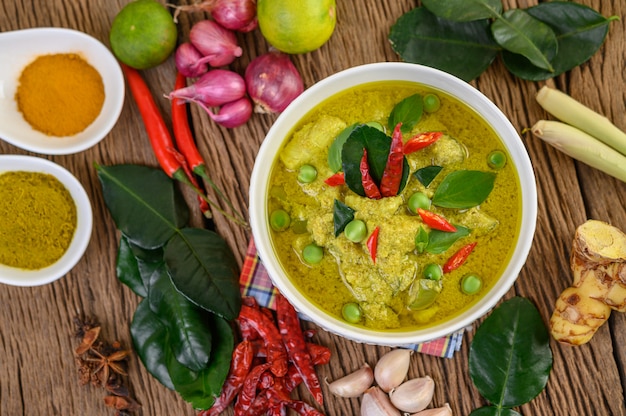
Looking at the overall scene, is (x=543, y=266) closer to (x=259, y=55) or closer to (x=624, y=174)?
(x=624, y=174)

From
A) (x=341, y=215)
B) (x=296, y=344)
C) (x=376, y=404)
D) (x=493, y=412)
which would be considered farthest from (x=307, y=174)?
(x=493, y=412)

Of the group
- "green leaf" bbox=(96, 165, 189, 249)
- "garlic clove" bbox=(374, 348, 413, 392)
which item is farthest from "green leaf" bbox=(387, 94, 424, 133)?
"green leaf" bbox=(96, 165, 189, 249)

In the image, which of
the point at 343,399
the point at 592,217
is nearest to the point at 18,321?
the point at 343,399

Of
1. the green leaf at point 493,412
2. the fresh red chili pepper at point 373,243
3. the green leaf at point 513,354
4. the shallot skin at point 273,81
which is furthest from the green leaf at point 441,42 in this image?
the green leaf at point 493,412

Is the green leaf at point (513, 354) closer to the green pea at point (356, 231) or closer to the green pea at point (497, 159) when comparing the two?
the green pea at point (497, 159)

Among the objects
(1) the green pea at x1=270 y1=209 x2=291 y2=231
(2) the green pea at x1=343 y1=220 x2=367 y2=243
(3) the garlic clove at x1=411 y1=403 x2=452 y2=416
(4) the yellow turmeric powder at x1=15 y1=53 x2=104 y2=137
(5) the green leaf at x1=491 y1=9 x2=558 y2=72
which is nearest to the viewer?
(2) the green pea at x1=343 y1=220 x2=367 y2=243

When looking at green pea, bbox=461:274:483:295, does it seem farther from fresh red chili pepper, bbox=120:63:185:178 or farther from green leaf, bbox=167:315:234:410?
fresh red chili pepper, bbox=120:63:185:178
